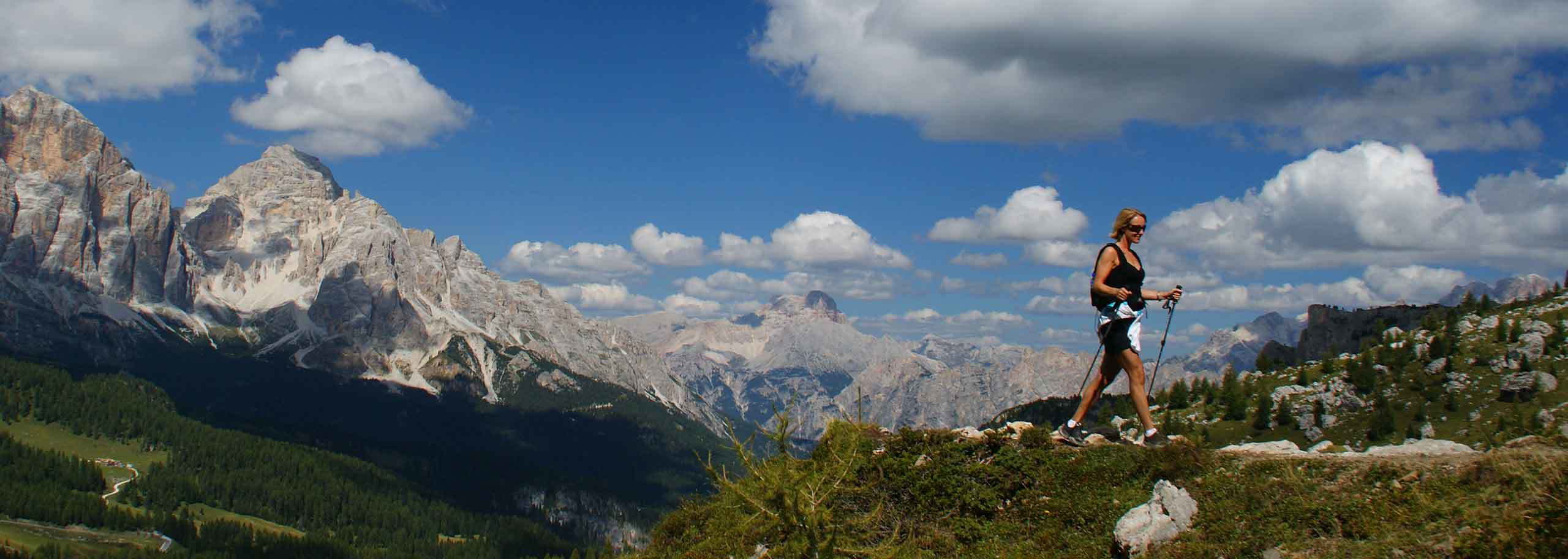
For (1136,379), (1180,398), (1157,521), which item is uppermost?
(1136,379)

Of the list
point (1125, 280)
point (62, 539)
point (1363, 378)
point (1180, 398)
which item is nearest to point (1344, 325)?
point (1180, 398)

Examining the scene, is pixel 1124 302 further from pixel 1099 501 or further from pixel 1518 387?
pixel 1518 387

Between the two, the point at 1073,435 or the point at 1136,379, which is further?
the point at 1073,435

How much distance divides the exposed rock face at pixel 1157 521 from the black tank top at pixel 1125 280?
3428 millimetres

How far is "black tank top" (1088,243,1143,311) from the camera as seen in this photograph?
52.9ft

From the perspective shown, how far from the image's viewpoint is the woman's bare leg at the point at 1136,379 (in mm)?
15773

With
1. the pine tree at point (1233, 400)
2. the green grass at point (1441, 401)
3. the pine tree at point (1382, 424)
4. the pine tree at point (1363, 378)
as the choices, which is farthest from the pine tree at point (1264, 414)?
the pine tree at point (1382, 424)

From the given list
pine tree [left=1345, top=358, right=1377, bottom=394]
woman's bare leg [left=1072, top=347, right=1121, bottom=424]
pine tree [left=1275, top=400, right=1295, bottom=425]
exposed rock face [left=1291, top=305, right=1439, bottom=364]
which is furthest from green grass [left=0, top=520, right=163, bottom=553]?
exposed rock face [left=1291, top=305, right=1439, bottom=364]

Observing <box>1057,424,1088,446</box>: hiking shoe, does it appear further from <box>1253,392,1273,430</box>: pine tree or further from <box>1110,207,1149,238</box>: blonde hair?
<box>1253,392,1273,430</box>: pine tree

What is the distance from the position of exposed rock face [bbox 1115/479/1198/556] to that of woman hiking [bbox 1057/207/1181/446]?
216 cm

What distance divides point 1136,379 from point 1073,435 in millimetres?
2492

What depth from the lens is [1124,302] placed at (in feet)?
53.0

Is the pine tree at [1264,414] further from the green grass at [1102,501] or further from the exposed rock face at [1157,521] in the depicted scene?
the exposed rock face at [1157,521]

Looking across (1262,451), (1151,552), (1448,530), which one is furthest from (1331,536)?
(1262,451)
